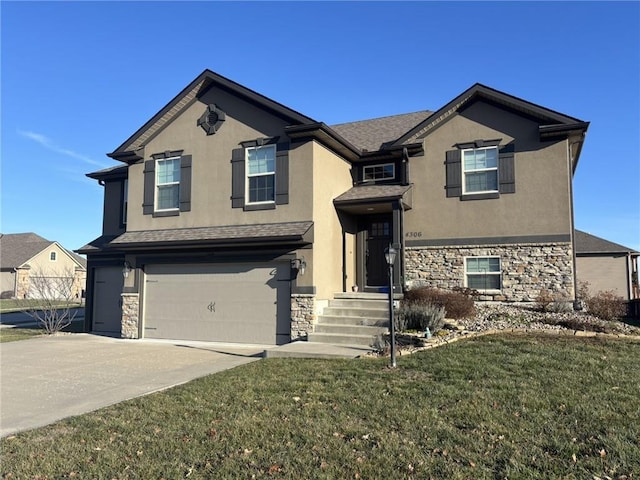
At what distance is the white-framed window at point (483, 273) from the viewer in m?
13.8

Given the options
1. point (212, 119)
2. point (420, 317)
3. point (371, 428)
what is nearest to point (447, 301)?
point (420, 317)

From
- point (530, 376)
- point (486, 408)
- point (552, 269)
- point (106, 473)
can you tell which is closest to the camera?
point (106, 473)

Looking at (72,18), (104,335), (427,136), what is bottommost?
(104,335)

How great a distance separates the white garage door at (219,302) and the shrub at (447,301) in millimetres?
3437

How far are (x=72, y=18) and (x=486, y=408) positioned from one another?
13.7m

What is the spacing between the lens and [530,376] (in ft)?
22.7

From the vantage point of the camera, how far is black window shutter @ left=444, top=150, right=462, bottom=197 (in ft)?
46.9

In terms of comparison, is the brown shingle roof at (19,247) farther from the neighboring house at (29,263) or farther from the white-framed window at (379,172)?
the white-framed window at (379,172)

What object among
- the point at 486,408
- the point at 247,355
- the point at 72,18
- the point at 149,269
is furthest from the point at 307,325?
the point at 72,18

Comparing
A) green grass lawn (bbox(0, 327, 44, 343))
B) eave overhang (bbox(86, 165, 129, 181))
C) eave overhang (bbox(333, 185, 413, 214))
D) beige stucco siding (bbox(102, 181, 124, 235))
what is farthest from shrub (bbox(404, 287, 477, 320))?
green grass lawn (bbox(0, 327, 44, 343))

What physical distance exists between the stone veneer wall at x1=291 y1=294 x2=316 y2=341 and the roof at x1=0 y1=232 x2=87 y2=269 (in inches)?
1585

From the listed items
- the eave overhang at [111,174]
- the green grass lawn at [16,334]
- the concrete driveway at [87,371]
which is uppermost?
the eave overhang at [111,174]

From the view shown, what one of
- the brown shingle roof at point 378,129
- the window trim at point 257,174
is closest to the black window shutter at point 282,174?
the window trim at point 257,174

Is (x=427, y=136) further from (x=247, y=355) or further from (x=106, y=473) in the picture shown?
(x=106, y=473)
